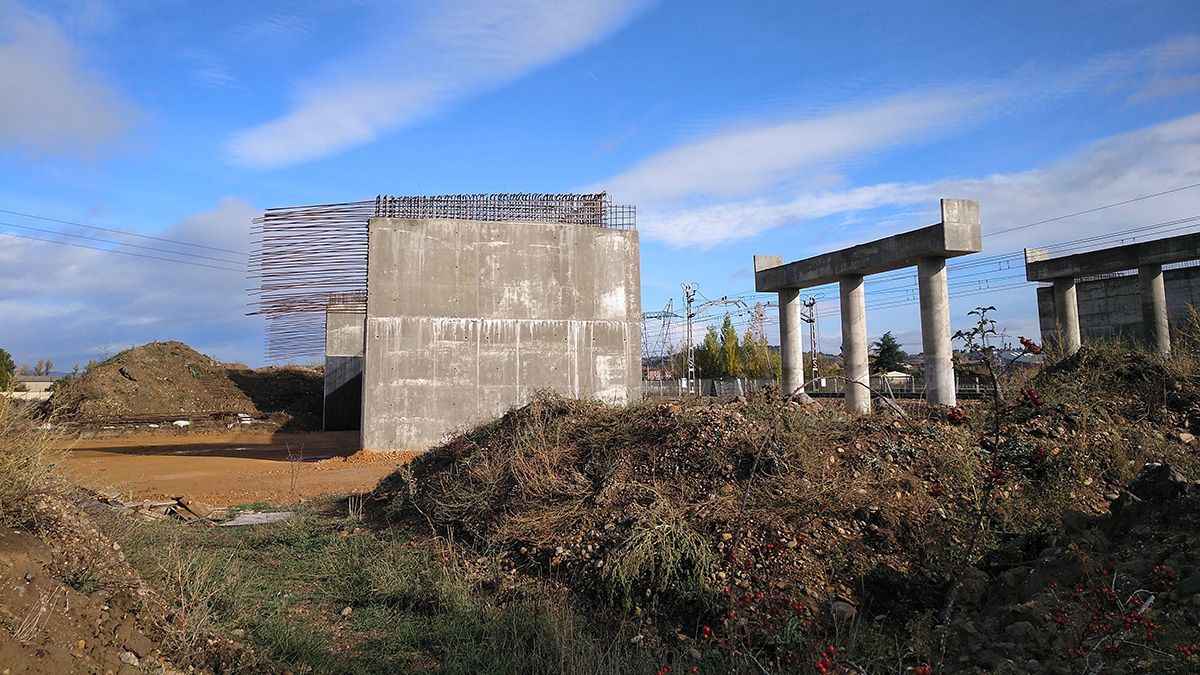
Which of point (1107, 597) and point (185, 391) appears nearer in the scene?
point (1107, 597)

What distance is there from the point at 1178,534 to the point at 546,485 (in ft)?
18.3

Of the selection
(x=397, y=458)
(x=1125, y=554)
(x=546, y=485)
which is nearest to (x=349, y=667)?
(x=546, y=485)

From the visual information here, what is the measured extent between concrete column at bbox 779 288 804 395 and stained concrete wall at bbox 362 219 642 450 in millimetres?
4348

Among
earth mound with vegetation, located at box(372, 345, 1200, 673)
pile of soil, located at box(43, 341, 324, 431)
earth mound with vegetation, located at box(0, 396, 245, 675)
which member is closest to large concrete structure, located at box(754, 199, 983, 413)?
earth mound with vegetation, located at box(372, 345, 1200, 673)

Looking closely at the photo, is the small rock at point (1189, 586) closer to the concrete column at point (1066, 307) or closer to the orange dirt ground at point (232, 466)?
the orange dirt ground at point (232, 466)

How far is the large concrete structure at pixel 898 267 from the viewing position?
13695mm

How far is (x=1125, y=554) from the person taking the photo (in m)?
5.24

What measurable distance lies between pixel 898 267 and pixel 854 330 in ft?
5.47

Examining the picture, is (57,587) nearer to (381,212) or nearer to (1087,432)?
(1087,432)

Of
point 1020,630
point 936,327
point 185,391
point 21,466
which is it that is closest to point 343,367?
point 185,391

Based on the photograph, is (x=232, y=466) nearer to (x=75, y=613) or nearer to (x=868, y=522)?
(x=75, y=613)

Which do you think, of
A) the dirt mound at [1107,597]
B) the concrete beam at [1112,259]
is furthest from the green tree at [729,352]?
the dirt mound at [1107,597]

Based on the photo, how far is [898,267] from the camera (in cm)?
1517

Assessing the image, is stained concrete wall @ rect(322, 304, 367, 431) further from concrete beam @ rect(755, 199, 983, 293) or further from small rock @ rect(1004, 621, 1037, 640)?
small rock @ rect(1004, 621, 1037, 640)
